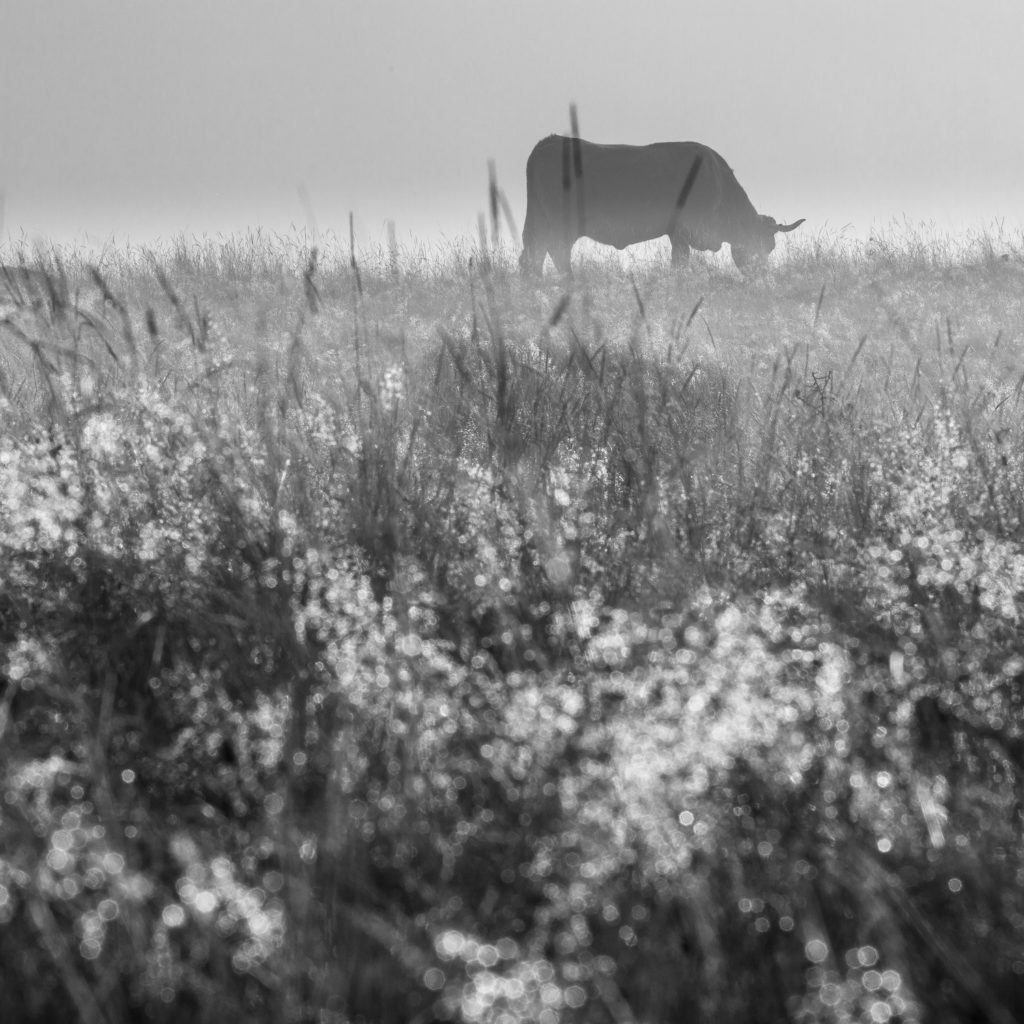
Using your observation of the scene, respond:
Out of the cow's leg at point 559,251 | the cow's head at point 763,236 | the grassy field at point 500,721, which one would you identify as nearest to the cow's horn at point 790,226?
the cow's head at point 763,236

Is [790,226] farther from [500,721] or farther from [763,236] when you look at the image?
[500,721]

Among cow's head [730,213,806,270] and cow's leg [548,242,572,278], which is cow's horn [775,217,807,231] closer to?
cow's head [730,213,806,270]

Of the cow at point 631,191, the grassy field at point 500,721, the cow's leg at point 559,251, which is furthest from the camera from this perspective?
the cow at point 631,191

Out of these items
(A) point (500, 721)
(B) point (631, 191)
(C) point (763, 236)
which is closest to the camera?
(A) point (500, 721)

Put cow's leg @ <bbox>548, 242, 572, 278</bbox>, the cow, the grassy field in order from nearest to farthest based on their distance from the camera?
the grassy field → cow's leg @ <bbox>548, 242, 572, 278</bbox> → the cow

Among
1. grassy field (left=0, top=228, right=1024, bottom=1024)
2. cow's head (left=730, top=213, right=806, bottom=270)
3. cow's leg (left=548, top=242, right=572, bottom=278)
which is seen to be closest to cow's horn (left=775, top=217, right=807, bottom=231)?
cow's head (left=730, top=213, right=806, bottom=270)

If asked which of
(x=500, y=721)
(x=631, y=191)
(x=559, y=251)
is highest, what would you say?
(x=631, y=191)

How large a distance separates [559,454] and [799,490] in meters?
0.53

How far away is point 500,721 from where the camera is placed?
112cm

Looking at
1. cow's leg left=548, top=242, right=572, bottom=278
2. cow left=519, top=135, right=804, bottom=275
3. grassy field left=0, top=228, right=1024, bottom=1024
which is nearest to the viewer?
grassy field left=0, top=228, right=1024, bottom=1024

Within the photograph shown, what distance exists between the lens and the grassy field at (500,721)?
0.83m

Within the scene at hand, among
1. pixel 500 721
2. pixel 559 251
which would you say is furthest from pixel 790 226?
pixel 500 721

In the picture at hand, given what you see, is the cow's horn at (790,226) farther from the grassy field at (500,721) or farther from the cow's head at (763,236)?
the grassy field at (500,721)

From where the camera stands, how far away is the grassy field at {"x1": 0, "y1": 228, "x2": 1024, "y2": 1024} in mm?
829
